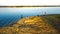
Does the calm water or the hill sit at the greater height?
the calm water

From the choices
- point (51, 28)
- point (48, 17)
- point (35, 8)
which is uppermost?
point (35, 8)

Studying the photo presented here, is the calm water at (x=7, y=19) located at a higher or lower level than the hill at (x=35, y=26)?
higher

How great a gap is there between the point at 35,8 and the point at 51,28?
485 mm

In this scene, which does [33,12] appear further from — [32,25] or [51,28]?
[51,28]

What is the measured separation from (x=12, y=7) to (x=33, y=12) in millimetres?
410

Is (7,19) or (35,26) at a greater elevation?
(7,19)
